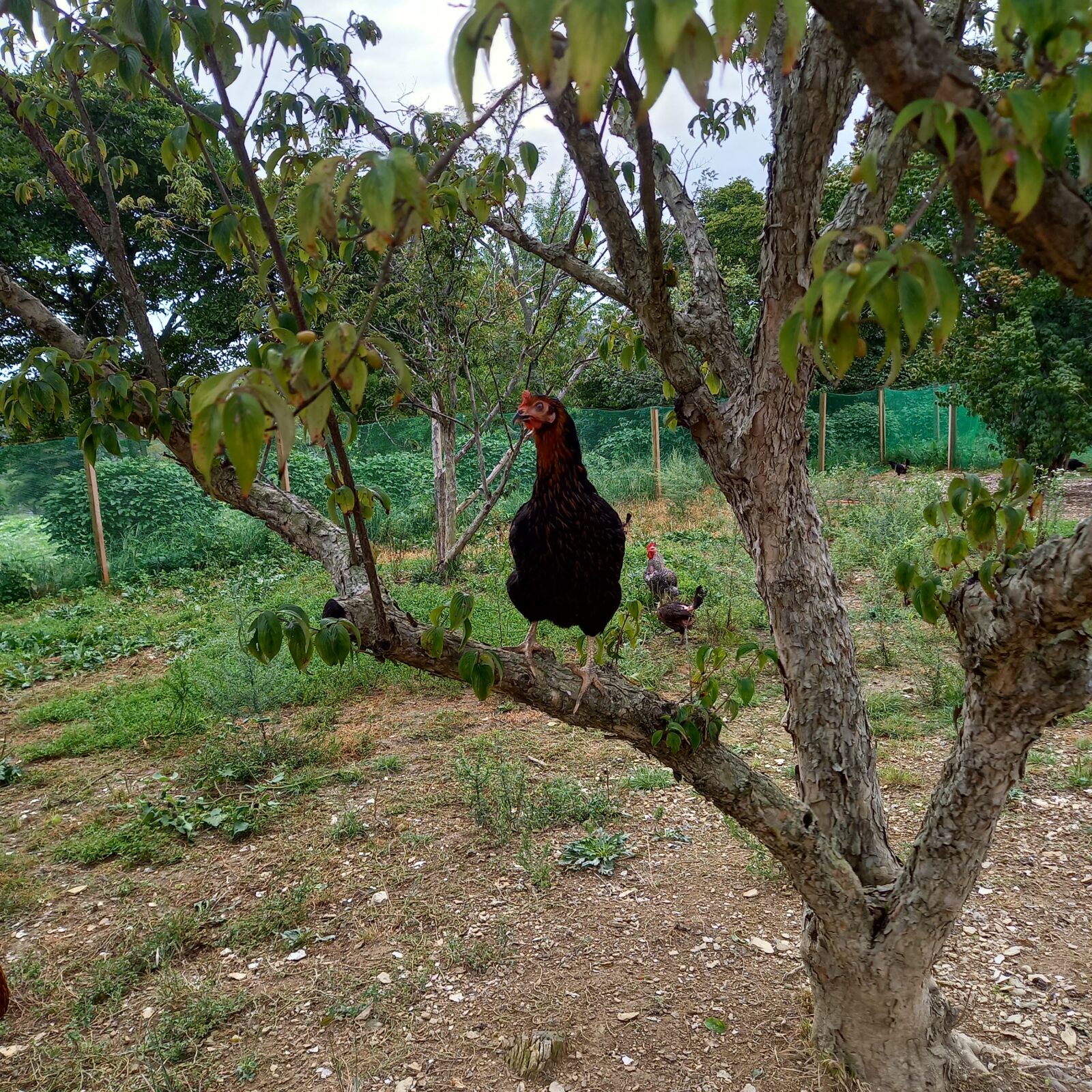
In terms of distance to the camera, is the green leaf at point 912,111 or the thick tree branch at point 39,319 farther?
the thick tree branch at point 39,319

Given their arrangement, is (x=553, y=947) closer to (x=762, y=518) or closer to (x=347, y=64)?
(x=762, y=518)

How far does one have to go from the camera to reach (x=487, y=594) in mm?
7359

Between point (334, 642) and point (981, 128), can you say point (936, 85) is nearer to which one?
point (981, 128)

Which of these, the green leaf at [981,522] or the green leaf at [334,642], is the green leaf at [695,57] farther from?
the green leaf at [981,522]

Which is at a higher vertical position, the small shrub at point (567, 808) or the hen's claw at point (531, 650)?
the hen's claw at point (531, 650)

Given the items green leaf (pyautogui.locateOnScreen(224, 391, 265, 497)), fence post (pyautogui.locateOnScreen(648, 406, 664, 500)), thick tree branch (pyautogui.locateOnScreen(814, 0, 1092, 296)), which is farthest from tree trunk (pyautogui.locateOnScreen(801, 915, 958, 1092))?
fence post (pyautogui.locateOnScreen(648, 406, 664, 500))

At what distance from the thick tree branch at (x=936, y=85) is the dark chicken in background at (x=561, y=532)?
5.50 ft

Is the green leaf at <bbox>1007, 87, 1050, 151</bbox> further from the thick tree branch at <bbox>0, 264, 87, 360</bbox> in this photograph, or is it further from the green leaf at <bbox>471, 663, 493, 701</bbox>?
the thick tree branch at <bbox>0, 264, 87, 360</bbox>

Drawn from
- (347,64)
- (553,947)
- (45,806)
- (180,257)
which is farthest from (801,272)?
(180,257)

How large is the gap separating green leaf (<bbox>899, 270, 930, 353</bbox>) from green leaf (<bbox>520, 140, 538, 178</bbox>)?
165cm

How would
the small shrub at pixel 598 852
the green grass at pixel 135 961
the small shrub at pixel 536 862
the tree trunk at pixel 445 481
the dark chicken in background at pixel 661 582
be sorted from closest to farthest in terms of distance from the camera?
the green grass at pixel 135 961 < the small shrub at pixel 536 862 < the small shrub at pixel 598 852 < the dark chicken in background at pixel 661 582 < the tree trunk at pixel 445 481

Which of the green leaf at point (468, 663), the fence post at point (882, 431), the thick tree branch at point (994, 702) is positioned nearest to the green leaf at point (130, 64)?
the green leaf at point (468, 663)

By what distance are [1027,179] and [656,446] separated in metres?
12.7

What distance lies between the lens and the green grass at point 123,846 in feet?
11.1
